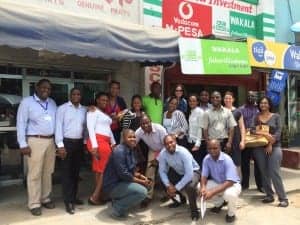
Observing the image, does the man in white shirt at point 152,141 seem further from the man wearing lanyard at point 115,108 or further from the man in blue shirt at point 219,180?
the man in blue shirt at point 219,180

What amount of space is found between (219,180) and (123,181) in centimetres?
133

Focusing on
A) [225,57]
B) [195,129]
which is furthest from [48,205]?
[225,57]

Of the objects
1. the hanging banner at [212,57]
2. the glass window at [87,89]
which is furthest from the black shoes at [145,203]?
the glass window at [87,89]

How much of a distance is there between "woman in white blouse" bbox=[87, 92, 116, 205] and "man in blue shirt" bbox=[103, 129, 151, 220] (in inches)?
14.9

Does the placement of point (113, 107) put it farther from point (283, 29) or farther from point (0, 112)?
point (283, 29)

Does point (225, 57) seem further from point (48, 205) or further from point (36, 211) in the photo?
point (36, 211)

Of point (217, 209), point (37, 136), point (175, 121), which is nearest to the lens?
point (37, 136)

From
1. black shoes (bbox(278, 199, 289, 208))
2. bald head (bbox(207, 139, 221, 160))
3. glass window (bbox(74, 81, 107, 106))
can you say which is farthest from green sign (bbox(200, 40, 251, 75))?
glass window (bbox(74, 81, 107, 106))

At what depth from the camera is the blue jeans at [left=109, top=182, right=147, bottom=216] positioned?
6.20m

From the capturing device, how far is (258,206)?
7.38m

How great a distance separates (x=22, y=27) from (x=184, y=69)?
264 cm

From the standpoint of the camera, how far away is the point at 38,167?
6348 millimetres

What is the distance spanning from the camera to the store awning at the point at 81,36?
579cm

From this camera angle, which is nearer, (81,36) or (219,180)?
(81,36)
